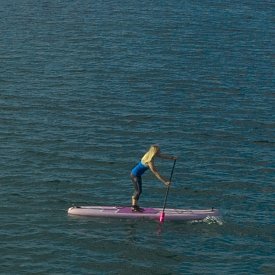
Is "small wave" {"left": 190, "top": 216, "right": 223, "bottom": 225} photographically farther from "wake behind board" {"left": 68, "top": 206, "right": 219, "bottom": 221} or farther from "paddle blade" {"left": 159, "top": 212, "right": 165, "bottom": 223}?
"paddle blade" {"left": 159, "top": 212, "right": 165, "bottom": 223}

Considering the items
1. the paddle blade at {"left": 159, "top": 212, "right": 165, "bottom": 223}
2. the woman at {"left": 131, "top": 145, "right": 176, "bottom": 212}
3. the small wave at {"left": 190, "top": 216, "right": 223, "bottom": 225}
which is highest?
the woman at {"left": 131, "top": 145, "right": 176, "bottom": 212}

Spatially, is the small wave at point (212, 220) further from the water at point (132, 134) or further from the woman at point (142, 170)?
the woman at point (142, 170)

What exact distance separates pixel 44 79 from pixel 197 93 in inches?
420

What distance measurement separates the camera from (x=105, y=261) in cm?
3033

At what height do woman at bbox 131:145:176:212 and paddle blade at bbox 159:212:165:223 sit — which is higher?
woman at bbox 131:145:176:212

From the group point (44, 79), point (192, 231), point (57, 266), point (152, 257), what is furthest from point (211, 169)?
point (44, 79)

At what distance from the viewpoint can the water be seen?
31.6m

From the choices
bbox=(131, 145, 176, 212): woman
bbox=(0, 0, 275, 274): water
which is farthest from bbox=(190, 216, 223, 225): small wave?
bbox=(131, 145, 176, 212): woman

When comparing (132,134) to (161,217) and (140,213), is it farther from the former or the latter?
(161,217)

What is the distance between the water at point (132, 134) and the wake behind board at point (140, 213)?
1.19 ft

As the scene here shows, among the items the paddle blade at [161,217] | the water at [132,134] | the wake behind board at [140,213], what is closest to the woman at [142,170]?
the wake behind board at [140,213]

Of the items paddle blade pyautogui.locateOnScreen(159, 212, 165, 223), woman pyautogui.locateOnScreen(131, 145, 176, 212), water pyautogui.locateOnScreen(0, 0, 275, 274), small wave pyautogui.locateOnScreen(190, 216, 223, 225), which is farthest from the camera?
small wave pyautogui.locateOnScreen(190, 216, 223, 225)

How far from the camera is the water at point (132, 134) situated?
31562mm

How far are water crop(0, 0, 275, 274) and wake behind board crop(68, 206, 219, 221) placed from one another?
0.36m
